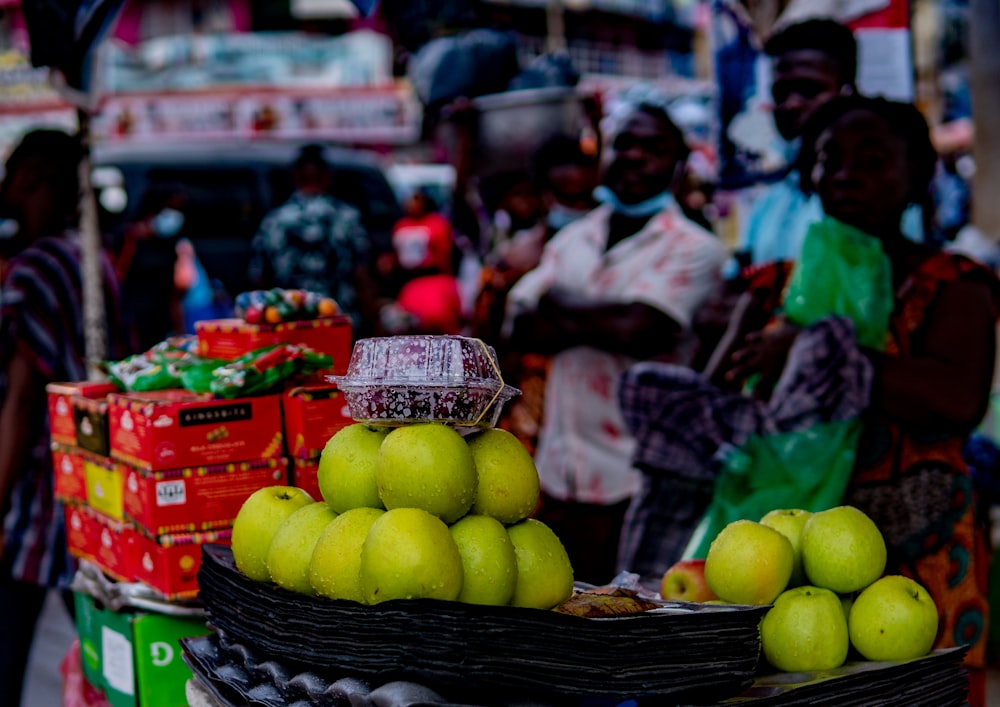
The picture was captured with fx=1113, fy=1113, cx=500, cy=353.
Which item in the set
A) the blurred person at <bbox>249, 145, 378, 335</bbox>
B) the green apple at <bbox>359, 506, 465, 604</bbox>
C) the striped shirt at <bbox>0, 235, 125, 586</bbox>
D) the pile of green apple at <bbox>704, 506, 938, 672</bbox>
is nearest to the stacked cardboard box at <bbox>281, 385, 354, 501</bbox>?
the green apple at <bbox>359, 506, 465, 604</bbox>

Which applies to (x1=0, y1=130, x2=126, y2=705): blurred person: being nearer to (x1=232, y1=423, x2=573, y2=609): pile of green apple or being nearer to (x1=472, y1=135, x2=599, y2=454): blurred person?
(x1=232, y1=423, x2=573, y2=609): pile of green apple

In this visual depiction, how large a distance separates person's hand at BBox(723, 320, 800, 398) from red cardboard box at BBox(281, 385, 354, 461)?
0.93m

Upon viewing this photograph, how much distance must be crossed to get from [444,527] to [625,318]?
1.97 m

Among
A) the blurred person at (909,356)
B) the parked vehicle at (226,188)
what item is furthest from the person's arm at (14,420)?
the parked vehicle at (226,188)

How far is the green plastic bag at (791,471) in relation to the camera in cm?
233

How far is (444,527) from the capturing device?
1.42 m

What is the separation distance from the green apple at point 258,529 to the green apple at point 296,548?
4 centimetres

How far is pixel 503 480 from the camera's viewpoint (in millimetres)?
1528

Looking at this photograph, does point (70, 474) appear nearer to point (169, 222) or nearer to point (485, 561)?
point (485, 561)

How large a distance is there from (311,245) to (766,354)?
13.6 feet

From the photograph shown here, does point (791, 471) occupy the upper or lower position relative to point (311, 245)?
lower

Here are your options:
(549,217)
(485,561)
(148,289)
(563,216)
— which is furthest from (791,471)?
(148,289)

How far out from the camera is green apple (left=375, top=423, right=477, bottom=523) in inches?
56.7

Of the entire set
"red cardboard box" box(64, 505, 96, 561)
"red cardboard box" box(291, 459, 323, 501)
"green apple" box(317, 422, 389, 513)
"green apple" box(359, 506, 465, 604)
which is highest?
"green apple" box(317, 422, 389, 513)
